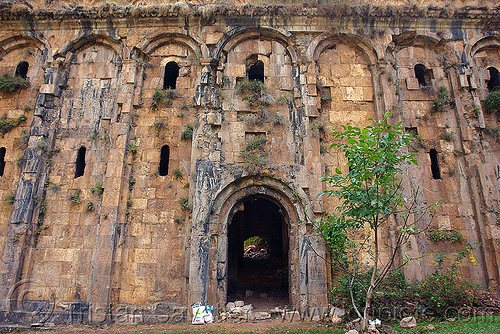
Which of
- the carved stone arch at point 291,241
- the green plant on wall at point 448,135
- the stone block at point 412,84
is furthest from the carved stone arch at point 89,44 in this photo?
the green plant on wall at point 448,135

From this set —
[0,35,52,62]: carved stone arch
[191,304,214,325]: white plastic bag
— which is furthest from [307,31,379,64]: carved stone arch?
[0,35,52,62]: carved stone arch

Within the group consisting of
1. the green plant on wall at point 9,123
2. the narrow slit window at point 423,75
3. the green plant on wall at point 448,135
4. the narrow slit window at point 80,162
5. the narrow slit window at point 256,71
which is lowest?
the narrow slit window at point 80,162

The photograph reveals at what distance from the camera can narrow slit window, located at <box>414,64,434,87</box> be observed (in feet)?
37.0

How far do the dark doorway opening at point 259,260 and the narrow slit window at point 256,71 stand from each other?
446 cm

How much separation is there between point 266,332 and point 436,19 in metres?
11.6

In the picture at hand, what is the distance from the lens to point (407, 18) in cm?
1123

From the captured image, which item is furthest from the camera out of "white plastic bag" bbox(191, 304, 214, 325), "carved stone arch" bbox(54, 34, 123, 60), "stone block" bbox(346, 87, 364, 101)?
"carved stone arch" bbox(54, 34, 123, 60)

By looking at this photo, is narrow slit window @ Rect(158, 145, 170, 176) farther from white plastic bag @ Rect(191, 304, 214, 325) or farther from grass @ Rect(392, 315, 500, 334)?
grass @ Rect(392, 315, 500, 334)

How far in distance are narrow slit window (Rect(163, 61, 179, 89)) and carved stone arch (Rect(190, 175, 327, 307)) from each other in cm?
451

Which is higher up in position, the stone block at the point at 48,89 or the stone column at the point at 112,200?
the stone block at the point at 48,89

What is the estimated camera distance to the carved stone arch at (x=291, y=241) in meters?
8.88

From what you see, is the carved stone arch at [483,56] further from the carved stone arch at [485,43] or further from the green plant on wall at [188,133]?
the green plant on wall at [188,133]

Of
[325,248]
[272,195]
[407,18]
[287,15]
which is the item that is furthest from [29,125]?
[407,18]

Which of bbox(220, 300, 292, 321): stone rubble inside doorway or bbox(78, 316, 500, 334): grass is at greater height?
bbox(220, 300, 292, 321): stone rubble inside doorway
